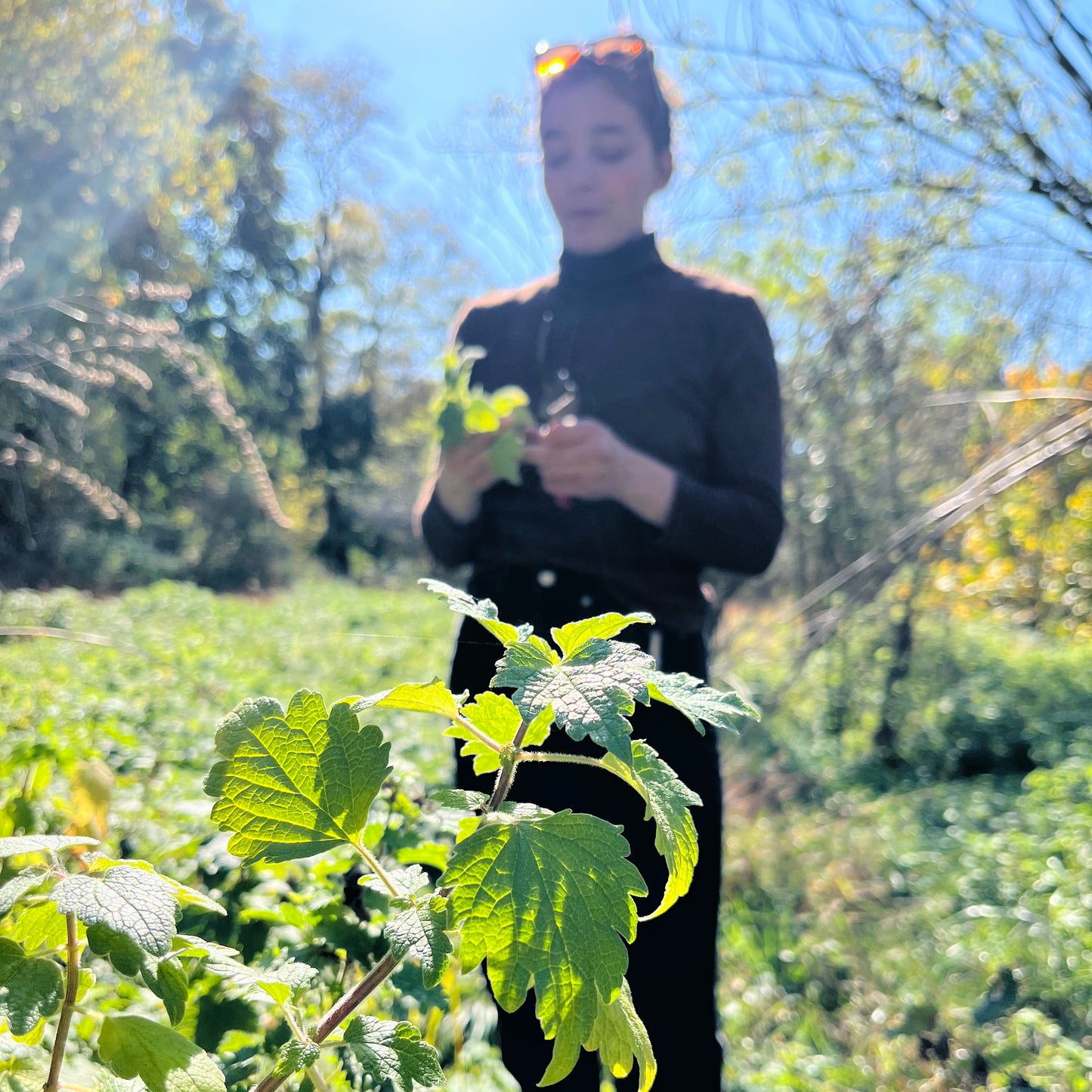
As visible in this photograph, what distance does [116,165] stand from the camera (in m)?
6.80

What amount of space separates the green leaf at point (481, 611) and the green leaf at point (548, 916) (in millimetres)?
124

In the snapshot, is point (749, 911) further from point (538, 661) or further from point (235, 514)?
point (235, 514)

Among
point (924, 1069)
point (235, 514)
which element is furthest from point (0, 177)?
point (924, 1069)

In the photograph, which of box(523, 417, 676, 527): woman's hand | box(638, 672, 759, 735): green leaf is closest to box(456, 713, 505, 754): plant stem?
box(638, 672, 759, 735): green leaf

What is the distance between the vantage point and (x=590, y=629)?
1.71ft

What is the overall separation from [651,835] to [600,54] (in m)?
1.36

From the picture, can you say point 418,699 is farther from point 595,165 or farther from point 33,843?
point 595,165

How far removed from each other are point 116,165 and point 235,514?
3.75m

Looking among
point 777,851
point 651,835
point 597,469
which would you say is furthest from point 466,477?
point 777,851

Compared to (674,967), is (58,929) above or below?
above

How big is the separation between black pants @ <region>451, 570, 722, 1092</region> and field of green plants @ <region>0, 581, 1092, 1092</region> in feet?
0.41

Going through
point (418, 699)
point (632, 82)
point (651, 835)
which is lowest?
point (651, 835)

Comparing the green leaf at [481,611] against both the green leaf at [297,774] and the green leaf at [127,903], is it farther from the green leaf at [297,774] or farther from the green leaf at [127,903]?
the green leaf at [127,903]

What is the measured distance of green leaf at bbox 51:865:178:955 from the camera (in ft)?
1.26
